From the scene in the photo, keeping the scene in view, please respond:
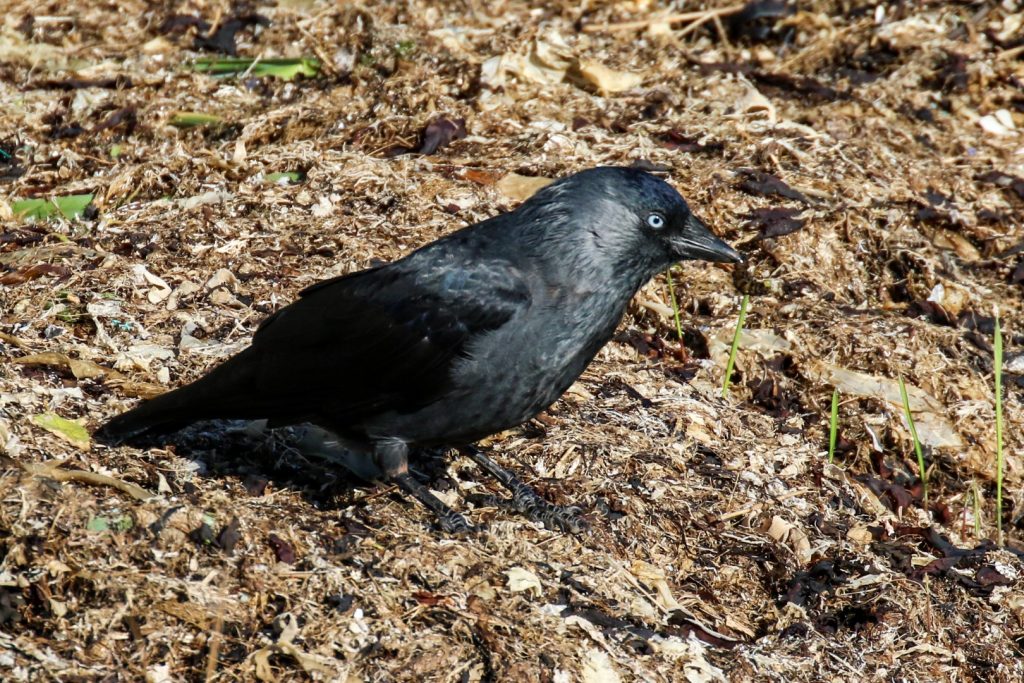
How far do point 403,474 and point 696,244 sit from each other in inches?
55.4

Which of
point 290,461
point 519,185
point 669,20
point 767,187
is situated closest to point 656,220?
point 290,461

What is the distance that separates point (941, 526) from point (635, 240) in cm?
181

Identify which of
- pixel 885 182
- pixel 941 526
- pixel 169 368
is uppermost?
pixel 885 182

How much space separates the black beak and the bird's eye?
10cm

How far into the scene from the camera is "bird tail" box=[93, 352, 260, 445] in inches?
169

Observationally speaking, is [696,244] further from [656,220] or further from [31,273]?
→ [31,273]

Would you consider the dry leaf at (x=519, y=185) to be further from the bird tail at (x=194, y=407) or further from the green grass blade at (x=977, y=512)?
the green grass blade at (x=977, y=512)

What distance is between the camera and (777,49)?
26.6 ft

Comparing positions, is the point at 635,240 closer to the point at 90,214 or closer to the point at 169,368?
the point at 169,368

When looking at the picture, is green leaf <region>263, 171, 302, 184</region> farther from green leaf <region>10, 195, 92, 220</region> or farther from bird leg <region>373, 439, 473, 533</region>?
bird leg <region>373, 439, 473, 533</region>

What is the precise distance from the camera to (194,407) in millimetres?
4316

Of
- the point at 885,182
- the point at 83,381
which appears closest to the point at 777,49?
the point at 885,182

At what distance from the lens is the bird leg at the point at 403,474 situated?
4.30 metres

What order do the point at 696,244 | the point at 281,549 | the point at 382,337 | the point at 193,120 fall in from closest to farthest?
the point at 281,549, the point at 382,337, the point at 696,244, the point at 193,120
